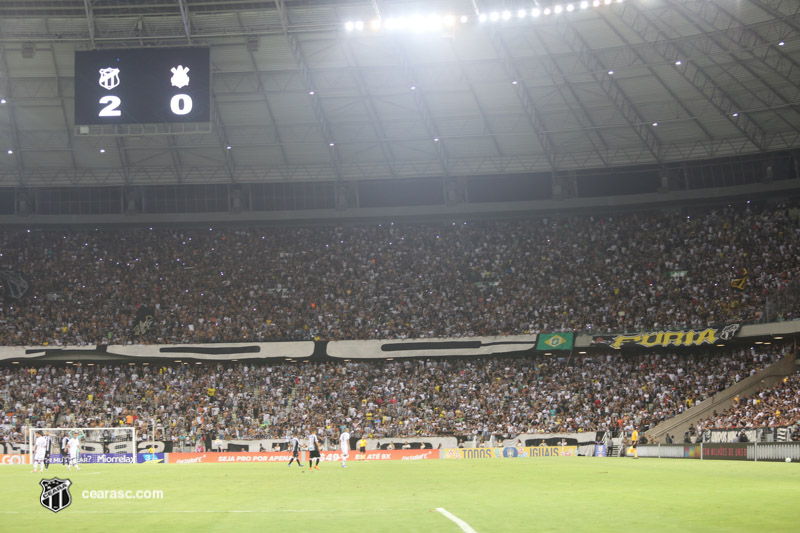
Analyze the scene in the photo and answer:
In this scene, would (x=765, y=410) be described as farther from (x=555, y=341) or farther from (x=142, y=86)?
(x=142, y=86)

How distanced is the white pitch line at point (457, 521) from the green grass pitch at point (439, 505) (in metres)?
0.10

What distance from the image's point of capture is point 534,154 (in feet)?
187

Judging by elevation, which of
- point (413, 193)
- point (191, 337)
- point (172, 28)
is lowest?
point (191, 337)

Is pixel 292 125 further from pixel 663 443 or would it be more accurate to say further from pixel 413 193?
pixel 663 443

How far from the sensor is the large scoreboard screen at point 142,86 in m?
34.2

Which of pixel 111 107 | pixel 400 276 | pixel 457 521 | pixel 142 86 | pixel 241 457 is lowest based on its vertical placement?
pixel 241 457

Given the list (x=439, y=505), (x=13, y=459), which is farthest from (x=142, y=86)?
(x=13, y=459)

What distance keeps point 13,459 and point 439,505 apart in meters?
38.5

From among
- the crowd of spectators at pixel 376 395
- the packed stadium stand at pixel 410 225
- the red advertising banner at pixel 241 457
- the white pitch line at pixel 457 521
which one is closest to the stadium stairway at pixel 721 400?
the packed stadium stand at pixel 410 225

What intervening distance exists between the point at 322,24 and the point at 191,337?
25.1 m

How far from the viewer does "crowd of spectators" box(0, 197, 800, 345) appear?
55.2 metres

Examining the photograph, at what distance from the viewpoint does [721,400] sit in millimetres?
47500

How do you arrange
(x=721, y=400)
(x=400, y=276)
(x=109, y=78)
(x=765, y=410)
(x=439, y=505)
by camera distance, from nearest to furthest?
(x=439, y=505)
(x=109, y=78)
(x=765, y=410)
(x=721, y=400)
(x=400, y=276)

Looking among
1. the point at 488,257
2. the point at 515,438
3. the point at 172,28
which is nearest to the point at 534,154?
the point at 488,257
